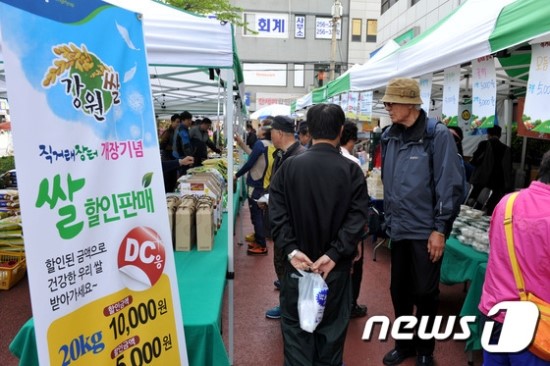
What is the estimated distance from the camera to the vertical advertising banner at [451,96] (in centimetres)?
399

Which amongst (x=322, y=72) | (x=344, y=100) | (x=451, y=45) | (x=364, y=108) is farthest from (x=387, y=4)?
(x=451, y=45)

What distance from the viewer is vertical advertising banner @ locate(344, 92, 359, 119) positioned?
7316 millimetres

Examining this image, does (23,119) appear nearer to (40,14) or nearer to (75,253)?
(40,14)

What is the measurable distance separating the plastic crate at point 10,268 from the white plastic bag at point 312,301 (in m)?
3.39

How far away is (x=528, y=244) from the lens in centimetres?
187

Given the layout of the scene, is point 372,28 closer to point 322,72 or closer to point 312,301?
point 322,72

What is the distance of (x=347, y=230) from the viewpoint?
222cm

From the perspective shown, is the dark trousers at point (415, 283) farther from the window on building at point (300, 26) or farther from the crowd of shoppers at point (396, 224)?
the window on building at point (300, 26)

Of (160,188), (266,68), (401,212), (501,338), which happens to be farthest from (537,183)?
(266,68)

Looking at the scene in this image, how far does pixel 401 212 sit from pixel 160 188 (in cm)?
173

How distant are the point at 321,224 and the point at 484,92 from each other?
215 cm

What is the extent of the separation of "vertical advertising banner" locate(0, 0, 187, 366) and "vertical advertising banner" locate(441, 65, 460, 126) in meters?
3.06

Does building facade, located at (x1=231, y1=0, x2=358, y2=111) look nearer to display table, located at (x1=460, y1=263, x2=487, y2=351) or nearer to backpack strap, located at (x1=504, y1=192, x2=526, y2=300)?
display table, located at (x1=460, y1=263, x2=487, y2=351)

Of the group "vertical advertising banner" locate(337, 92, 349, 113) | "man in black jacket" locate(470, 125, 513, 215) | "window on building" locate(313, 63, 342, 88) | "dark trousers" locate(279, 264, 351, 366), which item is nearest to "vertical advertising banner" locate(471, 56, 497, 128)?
"dark trousers" locate(279, 264, 351, 366)
